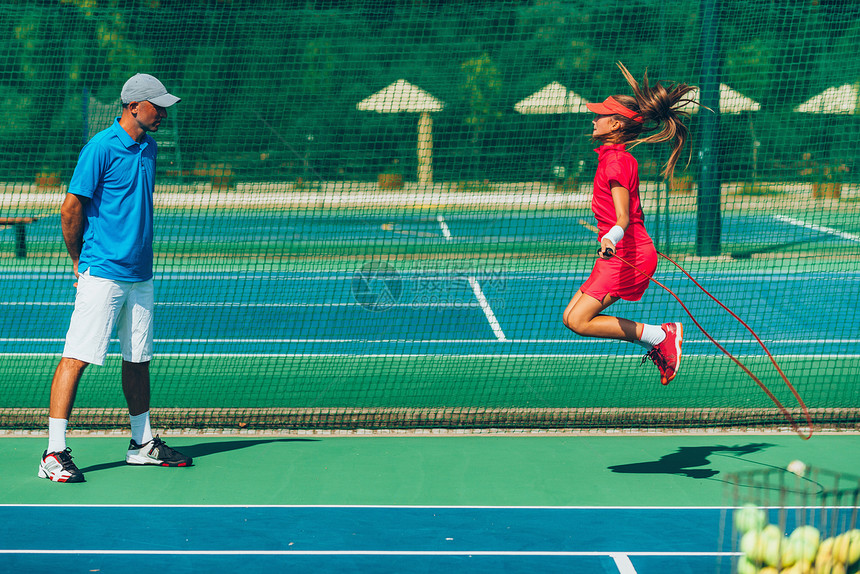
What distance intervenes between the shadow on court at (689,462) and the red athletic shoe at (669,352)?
2.29 feet

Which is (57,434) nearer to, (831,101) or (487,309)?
(487,309)

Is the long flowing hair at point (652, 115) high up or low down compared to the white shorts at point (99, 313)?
up

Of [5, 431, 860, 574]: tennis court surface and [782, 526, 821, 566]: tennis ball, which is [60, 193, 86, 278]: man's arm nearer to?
[5, 431, 860, 574]: tennis court surface

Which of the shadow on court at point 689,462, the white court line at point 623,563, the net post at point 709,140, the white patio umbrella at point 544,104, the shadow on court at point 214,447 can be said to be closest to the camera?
the white court line at point 623,563

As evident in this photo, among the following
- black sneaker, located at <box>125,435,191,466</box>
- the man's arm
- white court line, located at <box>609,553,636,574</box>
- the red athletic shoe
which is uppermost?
the man's arm

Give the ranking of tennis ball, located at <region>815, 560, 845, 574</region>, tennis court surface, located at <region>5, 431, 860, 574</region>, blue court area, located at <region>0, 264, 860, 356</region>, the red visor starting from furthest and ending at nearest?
blue court area, located at <region>0, 264, 860, 356</region>
the red visor
tennis court surface, located at <region>5, 431, 860, 574</region>
tennis ball, located at <region>815, 560, 845, 574</region>

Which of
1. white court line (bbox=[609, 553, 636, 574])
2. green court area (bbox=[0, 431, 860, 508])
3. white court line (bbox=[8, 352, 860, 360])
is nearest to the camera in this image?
white court line (bbox=[609, 553, 636, 574])

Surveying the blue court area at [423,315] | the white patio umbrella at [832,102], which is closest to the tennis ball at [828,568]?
the blue court area at [423,315]

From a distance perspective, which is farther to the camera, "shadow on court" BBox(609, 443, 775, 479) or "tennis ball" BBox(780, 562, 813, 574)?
"shadow on court" BBox(609, 443, 775, 479)

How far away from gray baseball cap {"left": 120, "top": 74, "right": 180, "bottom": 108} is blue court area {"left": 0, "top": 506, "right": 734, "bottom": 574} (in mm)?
2215

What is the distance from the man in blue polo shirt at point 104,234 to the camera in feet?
16.9

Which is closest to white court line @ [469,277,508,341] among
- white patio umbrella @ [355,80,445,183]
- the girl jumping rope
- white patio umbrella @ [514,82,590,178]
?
white patio umbrella @ [355,80,445,183]

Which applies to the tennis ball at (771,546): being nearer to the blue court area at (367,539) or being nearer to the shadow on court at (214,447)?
the blue court area at (367,539)

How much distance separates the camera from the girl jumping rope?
5.04m
